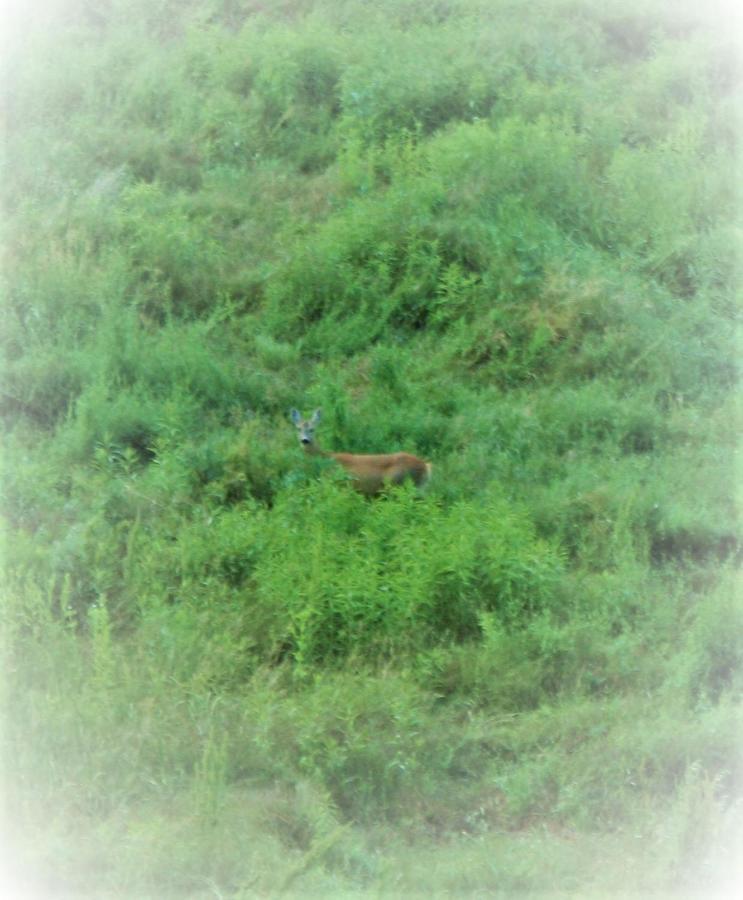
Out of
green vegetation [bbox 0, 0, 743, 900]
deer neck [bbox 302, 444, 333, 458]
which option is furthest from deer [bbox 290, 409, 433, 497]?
green vegetation [bbox 0, 0, 743, 900]

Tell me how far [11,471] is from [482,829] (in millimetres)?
4155

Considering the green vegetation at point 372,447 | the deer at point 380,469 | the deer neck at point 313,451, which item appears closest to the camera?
the green vegetation at point 372,447

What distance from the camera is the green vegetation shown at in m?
5.96

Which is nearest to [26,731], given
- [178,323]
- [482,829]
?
[482,829]

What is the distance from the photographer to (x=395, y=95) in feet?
41.0

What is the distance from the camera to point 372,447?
9117 mm

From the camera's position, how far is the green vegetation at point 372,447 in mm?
5957

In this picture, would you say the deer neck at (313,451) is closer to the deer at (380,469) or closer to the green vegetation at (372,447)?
the deer at (380,469)

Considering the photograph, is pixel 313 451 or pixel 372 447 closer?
pixel 313 451

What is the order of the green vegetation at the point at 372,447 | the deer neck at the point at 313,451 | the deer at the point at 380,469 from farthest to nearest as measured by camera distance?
the deer neck at the point at 313,451
the deer at the point at 380,469
the green vegetation at the point at 372,447

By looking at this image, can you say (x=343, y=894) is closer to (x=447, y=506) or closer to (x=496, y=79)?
(x=447, y=506)

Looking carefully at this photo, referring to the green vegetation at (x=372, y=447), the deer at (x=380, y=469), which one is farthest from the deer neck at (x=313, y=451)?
the green vegetation at (x=372, y=447)

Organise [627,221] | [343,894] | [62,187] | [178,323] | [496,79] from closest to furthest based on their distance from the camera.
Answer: [343,894] < [178,323] < [627,221] < [62,187] < [496,79]

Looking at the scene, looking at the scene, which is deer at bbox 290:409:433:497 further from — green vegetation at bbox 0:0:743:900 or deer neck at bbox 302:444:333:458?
green vegetation at bbox 0:0:743:900
